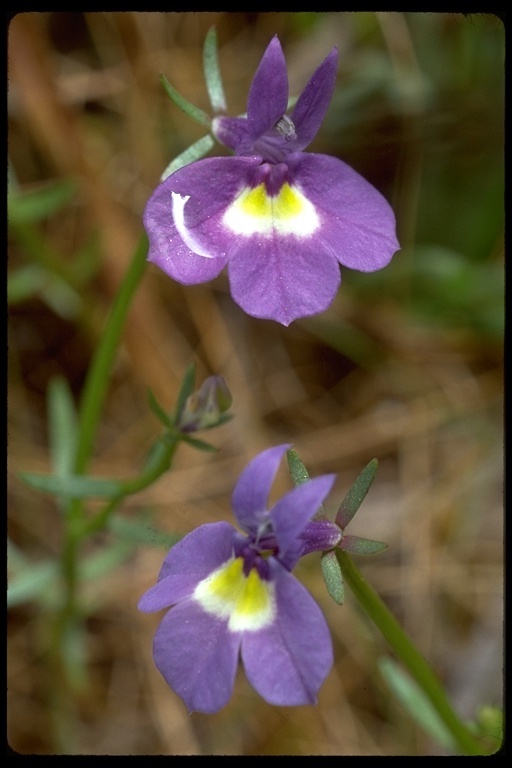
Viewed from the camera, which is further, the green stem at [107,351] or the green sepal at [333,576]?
the green stem at [107,351]

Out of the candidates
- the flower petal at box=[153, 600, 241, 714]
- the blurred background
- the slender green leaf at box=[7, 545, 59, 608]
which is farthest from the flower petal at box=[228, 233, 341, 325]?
the blurred background

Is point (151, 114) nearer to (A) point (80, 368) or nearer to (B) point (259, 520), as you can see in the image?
(A) point (80, 368)

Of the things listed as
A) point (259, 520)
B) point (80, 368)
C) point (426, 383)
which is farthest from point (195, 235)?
point (426, 383)

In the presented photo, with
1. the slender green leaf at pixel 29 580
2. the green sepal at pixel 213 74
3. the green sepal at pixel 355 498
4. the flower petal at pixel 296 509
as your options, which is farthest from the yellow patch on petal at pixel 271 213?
the slender green leaf at pixel 29 580

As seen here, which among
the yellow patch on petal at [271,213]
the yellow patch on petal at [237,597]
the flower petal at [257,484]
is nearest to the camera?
the flower petal at [257,484]

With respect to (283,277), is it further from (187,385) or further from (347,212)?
(187,385)

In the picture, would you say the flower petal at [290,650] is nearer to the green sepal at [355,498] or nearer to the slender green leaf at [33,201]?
the green sepal at [355,498]

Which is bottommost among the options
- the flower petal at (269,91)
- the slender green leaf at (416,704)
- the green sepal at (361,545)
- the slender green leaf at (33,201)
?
the slender green leaf at (416,704)
